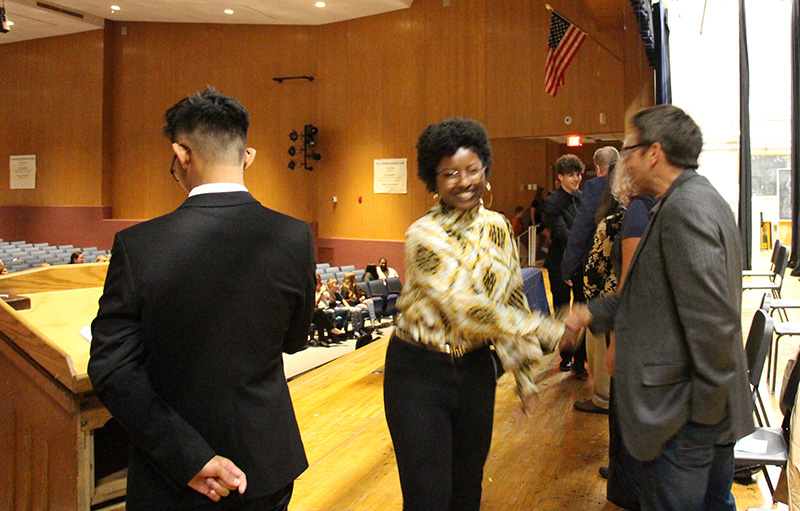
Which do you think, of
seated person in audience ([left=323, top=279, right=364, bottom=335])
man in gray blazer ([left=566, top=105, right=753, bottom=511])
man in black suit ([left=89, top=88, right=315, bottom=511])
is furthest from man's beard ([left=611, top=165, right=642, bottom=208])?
seated person in audience ([left=323, top=279, right=364, bottom=335])

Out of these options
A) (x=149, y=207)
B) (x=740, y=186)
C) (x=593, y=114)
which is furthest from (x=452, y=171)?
(x=149, y=207)

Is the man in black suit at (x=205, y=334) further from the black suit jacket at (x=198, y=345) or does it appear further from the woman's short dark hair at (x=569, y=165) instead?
the woman's short dark hair at (x=569, y=165)

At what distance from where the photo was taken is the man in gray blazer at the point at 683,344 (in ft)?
5.02

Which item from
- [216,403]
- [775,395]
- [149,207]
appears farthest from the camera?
[149,207]

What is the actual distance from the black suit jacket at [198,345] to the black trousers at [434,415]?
44 centimetres

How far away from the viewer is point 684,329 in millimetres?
1545

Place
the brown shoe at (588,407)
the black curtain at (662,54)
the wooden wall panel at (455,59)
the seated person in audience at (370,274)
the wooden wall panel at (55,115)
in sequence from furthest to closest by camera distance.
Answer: the wooden wall panel at (55,115)
the wooden wall panel at (455,59)
the seated person in audience at (370,274)
the black curtain at (662,54)
the brown shoe at (588,407)

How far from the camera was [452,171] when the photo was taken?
73.0 inches

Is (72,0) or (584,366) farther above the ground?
(72,0)

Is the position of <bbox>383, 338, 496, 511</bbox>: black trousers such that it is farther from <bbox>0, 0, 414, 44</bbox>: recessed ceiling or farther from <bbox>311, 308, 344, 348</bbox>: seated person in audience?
<bbox>0, 0, 414, 44</bbox>: recessed ceiling

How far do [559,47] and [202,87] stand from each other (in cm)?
905

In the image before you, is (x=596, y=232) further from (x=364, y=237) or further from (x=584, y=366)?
(x=364, y=237)

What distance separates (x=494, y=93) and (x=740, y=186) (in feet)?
18.8

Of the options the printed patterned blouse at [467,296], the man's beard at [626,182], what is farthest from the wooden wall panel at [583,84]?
the printed patterned blouse at [467,296]
